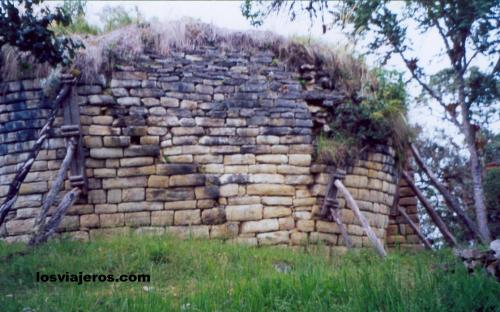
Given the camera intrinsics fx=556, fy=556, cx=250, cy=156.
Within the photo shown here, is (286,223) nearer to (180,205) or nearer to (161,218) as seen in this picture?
(180,205)

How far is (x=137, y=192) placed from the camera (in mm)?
6898

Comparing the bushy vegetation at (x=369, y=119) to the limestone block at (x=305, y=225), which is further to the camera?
the bushy vegetation at (x=369, y=119)

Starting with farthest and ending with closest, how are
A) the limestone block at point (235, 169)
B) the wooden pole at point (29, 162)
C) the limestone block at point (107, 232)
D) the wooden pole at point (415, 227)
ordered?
the wooden pole at point (415, 227) < the limestone block at point (235, 169) < the limestone block at point (107, 232) < the wooden pole at point (29, 162)

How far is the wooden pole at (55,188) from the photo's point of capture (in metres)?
6.14

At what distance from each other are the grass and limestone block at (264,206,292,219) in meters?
1.11

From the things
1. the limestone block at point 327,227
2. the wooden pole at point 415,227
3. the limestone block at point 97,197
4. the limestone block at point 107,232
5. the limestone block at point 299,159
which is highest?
the limestone block at point 299,159

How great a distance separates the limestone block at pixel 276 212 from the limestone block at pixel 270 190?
0.18m

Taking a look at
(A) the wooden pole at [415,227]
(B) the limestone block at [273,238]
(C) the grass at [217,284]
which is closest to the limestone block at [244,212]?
(B) the limestone block at [273,238]

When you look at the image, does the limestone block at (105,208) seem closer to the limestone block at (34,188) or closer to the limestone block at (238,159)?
the limestone block at (34,188)

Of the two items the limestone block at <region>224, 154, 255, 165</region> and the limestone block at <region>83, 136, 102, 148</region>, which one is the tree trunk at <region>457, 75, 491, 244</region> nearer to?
the limestone block at <region>224, 154, 255, 165</region>

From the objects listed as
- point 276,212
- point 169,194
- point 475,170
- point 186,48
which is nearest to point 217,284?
point 169,194

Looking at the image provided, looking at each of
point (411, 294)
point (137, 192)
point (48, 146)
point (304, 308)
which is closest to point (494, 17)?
point (411, 294)

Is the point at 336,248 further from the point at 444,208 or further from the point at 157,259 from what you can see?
the point at 444,208

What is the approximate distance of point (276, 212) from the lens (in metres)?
7.13
